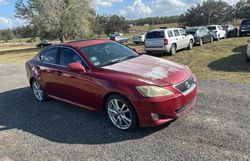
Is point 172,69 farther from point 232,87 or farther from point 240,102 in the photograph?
point 232,87

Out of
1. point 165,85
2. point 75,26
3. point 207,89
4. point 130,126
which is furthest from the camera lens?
point 75,26

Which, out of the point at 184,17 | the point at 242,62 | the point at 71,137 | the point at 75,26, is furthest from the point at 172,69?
the point at 184,17

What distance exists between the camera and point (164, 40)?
14.7 m

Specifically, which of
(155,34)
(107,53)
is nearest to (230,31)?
(155,34)

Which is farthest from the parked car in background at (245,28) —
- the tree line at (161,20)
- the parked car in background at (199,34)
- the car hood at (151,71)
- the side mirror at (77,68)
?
the tree line at (161,20)

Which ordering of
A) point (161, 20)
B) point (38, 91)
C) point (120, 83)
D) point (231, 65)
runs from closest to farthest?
1. point (120, 83)
2. point (38, 91)
3. point (231, 65)
4. point (161, 20)

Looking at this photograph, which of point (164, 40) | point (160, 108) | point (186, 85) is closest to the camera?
point (160, 108)

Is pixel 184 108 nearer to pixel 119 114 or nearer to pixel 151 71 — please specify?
pixel 151 71

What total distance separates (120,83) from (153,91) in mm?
600

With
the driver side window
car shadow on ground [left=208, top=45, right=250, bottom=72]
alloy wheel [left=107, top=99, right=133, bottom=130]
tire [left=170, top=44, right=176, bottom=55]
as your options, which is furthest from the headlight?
tire [left=170, top=44, right=176, bottom=55]

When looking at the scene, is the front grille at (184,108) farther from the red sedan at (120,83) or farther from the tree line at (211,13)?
the tree line at (211,13)

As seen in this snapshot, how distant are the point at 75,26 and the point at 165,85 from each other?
3083 centimetres

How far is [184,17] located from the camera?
62031 millimetres

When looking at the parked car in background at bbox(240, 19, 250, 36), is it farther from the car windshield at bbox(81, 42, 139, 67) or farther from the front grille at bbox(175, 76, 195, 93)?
the front grille at bbox(175, 76, 195, 93)
